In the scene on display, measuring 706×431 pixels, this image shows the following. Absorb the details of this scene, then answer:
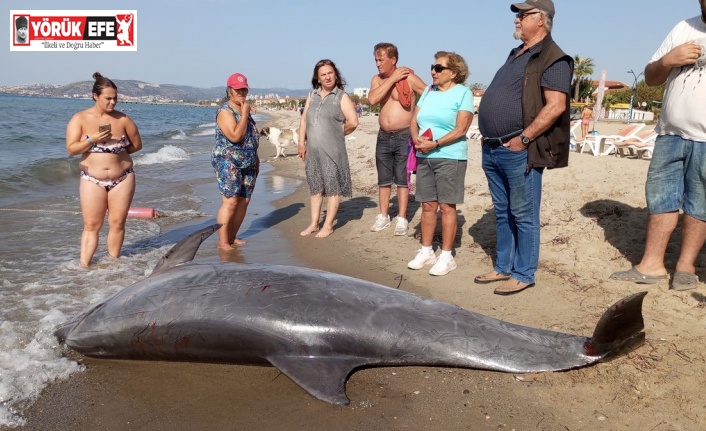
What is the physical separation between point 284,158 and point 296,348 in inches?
657

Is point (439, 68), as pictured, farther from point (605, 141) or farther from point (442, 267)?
point (605, 141)

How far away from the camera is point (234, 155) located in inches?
258

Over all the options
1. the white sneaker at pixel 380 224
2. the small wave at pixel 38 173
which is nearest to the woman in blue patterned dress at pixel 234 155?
the white sneaker at pixel 380 224

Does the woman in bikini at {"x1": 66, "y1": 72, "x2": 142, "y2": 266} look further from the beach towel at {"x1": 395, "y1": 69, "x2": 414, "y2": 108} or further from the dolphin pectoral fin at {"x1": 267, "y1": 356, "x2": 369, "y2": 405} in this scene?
the dolphin pectoral fin at {"x1": 267, "y1": 356, "x2": 369, "y2": 405}

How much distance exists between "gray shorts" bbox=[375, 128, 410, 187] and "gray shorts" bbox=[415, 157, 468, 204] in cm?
173

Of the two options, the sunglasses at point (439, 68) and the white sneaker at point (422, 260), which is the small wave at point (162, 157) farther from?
the sunglasses at point (439, 68)

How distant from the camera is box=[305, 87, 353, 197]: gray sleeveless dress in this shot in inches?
285

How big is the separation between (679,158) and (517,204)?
1.49 meters

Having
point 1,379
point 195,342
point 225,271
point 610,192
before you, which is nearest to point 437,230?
point 610,192

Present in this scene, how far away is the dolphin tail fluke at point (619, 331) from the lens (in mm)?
3254

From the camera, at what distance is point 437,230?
722 centimetres

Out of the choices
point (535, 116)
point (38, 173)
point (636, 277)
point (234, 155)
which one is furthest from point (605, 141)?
point (38, 173)

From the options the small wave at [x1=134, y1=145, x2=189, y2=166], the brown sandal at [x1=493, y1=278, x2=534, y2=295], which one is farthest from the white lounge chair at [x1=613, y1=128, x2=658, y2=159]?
the small wave at [x1=134, y1=145, x2=189, y2=166]

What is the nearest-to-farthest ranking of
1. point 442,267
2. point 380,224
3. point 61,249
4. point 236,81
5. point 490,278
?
point 490,278 → point 442,267 → point 236,81 → point 61,249 → point 380,224
